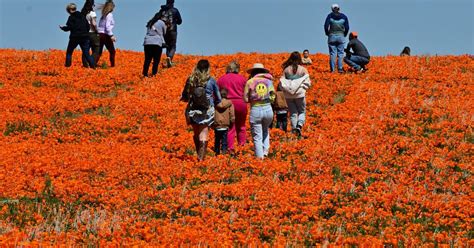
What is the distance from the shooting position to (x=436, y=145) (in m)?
16.1

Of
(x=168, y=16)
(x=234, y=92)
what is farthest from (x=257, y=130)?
(x=168, y=16)

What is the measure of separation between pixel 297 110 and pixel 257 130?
9.69 ft

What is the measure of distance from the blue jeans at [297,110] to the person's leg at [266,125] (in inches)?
87.9

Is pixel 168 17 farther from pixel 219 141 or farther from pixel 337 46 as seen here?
pixel 219 141

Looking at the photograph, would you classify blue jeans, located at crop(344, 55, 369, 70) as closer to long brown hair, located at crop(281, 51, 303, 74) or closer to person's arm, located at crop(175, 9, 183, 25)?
person's arm, located at crop(175, 9, 183, 25)

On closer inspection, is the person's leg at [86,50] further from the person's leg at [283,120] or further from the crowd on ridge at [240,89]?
the person's leg at [283,120]

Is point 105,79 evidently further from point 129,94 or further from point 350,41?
point 350,41

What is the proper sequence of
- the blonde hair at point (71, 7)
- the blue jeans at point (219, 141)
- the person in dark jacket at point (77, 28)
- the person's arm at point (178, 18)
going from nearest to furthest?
1. the blue jeans at point (219, 141)
2. the person in dark jacket at point (77, 28)
3. the blonde hair at point (71, 7)
4. the person's arm at point (178, 18)

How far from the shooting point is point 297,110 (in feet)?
58.5

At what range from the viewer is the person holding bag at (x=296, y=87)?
17.3m

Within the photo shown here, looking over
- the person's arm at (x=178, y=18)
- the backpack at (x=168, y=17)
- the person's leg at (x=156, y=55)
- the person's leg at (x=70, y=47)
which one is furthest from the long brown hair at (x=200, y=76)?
the person's leg at (x=70, y=47)

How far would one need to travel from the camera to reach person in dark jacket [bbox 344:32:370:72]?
2528 centimetres

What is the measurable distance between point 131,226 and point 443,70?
61.6 feet

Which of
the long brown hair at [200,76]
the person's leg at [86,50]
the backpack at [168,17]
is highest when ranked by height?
the backpack at [168,17]
